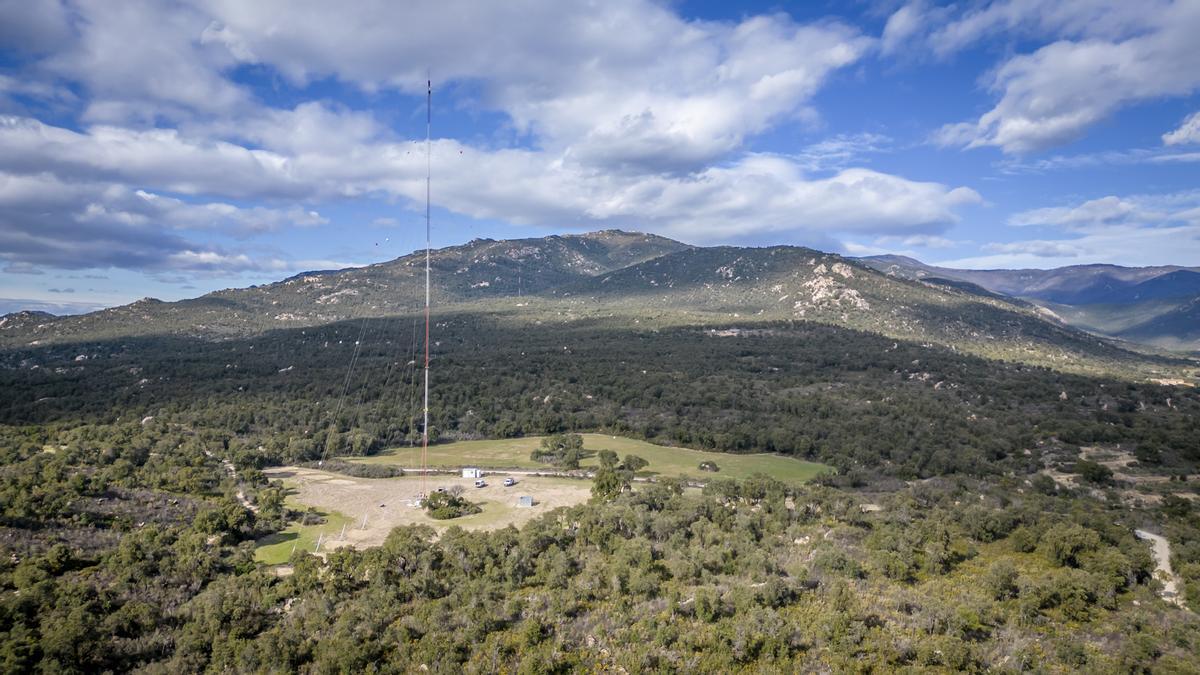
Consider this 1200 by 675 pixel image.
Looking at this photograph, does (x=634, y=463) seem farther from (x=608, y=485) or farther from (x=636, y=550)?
(x=636, y=550)

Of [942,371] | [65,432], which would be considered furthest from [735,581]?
[942,371]

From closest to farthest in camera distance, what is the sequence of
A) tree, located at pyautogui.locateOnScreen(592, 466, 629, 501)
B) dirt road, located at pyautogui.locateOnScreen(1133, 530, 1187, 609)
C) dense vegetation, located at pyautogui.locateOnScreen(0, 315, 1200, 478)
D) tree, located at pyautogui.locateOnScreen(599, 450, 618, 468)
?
dirt road, located at pyautogui.locateOnScreen(1133, 530, 1187, 609) → tree, located at pyautogui.locateOnScreen(592, 466, 629, 501) → tree, located at pyautogui.locateOnScreen(599, 450, 618, 468) → dense vegetation, located at pyautogui.locateOnScreen(0, 315, 1200, 478)

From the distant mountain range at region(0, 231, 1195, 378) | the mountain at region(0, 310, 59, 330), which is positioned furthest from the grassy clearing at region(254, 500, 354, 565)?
the mountain at region(0, 310, 59, 330)

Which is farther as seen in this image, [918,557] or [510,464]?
[510,464]

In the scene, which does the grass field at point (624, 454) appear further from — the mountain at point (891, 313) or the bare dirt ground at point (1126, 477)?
the mountain at point (891, 313)

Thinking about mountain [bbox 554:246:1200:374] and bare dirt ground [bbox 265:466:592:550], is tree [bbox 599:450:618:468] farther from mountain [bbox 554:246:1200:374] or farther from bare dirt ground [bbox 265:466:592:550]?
mountain [bbox 554:246:1200:374]

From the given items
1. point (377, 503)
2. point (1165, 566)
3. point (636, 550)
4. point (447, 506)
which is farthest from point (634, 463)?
point (1165, 566)

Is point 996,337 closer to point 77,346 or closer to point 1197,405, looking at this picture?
point 1197,405
